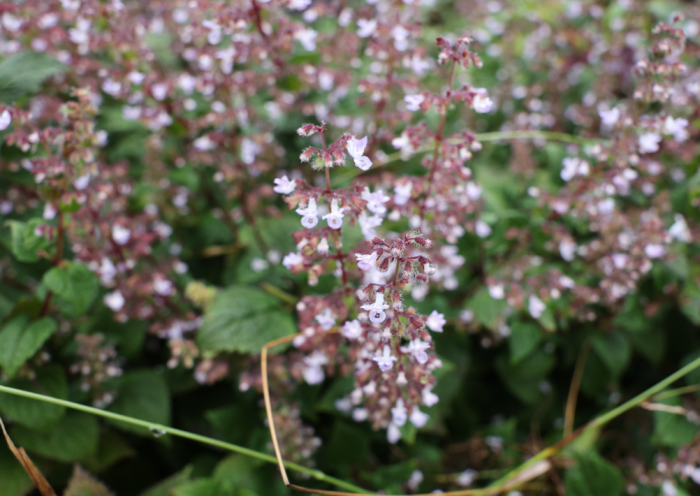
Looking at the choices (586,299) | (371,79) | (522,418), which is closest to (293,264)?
(371,79)

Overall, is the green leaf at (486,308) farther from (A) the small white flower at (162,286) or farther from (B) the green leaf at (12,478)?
(B) the green leaf at (12,478)

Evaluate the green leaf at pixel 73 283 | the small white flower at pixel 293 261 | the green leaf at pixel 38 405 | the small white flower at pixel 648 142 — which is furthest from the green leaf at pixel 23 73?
the small white flower at pixel 648 142

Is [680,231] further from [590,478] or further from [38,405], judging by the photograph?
[38,405]

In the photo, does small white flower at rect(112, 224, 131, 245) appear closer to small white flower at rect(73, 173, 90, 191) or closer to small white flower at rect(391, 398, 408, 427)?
small white flower at rect(73, 173, 90, 191)

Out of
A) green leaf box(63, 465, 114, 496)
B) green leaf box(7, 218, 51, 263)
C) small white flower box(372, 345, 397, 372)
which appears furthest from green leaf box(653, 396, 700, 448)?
green leaf box(7, 218, 51, 263)

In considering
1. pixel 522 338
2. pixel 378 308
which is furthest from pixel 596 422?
pixel 378 308
